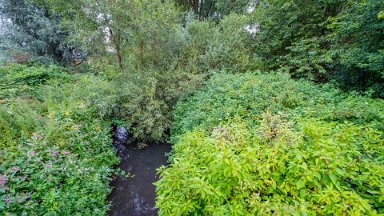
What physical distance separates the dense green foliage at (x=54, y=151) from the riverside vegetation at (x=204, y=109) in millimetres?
27

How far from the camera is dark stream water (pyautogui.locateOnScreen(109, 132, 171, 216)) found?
4.19 meters

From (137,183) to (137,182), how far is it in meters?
0.03

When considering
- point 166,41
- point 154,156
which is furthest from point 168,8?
point 154,156

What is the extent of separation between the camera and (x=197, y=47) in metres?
7.32

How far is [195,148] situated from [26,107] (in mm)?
4867

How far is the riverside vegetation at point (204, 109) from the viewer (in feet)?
6.11

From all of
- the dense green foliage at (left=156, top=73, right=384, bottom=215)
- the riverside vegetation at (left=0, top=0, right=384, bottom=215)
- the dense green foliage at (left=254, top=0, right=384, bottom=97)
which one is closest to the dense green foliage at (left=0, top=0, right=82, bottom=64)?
the riverside vegetation at (left=0, top=0, right=384, bottom=215)

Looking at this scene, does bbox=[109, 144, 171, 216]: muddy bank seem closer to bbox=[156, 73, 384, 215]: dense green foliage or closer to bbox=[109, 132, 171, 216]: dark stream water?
bbox=[109, 132, 171, 216]: dark stream water

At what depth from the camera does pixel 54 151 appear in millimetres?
3730

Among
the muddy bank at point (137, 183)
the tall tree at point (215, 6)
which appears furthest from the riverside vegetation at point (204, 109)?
the tall tree at point (215, 6)

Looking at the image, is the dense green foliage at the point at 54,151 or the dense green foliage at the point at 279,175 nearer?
the dense green foliage at the point at 279,175

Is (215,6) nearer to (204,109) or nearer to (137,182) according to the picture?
(204,109)

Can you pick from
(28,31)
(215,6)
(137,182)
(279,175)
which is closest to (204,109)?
(137,182)

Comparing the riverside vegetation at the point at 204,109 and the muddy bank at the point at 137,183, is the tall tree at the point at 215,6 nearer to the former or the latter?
the riverside vegetation at the point at 204,109
